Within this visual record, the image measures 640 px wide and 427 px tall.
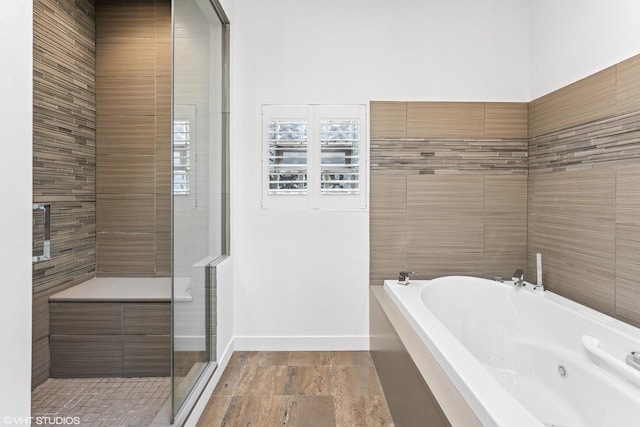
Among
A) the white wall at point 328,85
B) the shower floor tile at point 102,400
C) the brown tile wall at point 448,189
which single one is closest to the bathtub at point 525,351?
the brown tile wall at point 448,189

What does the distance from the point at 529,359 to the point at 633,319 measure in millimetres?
555

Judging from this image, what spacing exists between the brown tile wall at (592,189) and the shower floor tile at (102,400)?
2590 millimetres

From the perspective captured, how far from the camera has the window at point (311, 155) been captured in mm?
2869

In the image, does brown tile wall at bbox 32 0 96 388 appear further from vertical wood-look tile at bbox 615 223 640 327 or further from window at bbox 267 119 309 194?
vertical wood-look tile at bbox 615 223 640 327

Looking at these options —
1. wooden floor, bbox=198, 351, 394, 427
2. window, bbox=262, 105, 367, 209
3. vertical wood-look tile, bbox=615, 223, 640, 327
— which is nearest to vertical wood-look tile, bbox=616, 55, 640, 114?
vertical wood-look tile, bbox=615, 223, 640, 327

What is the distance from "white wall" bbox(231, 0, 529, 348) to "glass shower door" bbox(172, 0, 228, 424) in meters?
0.32

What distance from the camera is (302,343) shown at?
2.89 meters

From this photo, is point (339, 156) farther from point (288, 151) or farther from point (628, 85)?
point (628, 85)

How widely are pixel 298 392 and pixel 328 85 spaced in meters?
2.16

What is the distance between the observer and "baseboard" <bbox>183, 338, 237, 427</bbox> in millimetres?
1895

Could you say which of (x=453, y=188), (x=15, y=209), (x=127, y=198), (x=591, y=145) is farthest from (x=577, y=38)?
(x=127, y=198)

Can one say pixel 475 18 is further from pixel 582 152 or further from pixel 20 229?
pixel 20 229

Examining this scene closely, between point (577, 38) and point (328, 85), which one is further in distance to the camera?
point (328, 85)

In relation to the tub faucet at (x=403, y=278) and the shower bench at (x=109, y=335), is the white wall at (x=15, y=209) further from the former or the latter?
the tub faucet at (x=403, y=278)
